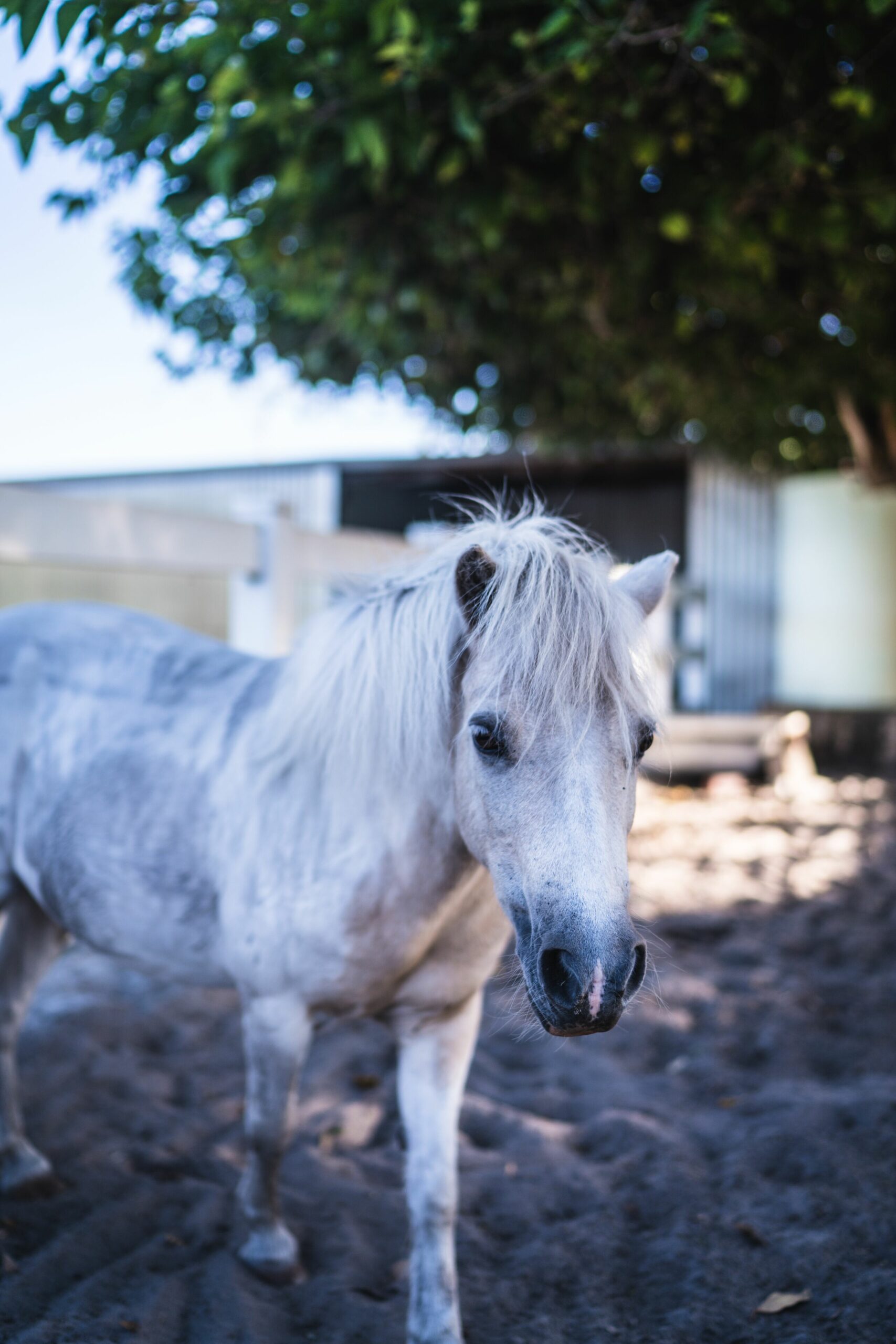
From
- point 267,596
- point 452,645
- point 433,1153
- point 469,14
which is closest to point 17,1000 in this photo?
point 433,1153

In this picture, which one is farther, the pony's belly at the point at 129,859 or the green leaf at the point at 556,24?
the green leaf at the point at 556,24

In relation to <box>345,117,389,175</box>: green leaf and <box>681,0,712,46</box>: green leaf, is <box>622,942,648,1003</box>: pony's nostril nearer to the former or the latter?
<box>681,0,712,46</box>: green leaf

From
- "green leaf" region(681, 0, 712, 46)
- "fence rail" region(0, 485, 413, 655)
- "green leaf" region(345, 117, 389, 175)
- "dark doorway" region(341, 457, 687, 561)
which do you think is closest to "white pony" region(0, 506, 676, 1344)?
"fence rail" region(0, 485, 413, 655)

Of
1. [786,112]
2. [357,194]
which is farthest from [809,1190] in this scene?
[357,194]

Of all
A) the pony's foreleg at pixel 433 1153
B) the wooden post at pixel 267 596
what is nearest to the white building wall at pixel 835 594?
the wooden post at pixel 267 596

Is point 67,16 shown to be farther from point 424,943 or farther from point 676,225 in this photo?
point 676,225

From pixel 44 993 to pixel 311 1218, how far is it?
1.54 metres

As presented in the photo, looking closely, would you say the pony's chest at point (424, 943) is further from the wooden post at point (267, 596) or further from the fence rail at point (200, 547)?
the wooden post at point (267, 596)

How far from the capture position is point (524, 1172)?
222 cm

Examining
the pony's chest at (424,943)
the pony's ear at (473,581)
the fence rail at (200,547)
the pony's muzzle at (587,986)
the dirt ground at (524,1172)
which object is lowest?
the dirt ground at (524,1172)

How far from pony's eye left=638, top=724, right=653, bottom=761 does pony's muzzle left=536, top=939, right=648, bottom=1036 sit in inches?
12.4

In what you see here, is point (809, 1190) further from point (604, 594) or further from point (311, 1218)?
point (604, 594)

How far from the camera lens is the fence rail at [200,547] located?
3012 millimetres

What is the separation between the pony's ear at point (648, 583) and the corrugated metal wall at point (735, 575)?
9.27 meters
